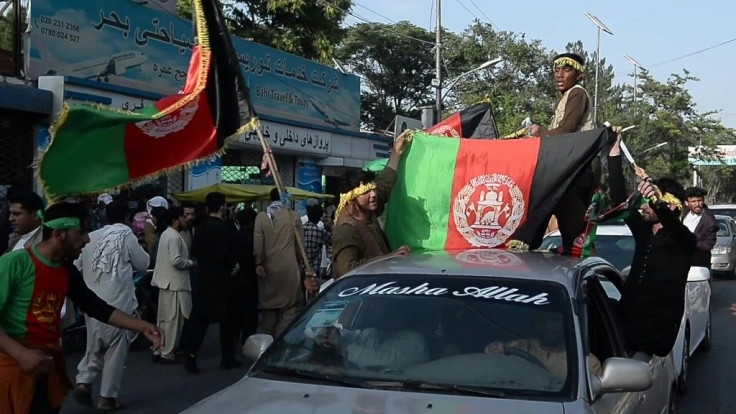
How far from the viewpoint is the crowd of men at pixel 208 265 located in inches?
165

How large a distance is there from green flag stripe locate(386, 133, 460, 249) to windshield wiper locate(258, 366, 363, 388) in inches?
91.1

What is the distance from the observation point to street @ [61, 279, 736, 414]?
7.71m

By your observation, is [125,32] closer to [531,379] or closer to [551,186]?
[551,186]

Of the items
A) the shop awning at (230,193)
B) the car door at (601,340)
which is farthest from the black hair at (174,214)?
the shop awning at (230,193)

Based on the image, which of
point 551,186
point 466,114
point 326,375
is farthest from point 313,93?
point 326,375

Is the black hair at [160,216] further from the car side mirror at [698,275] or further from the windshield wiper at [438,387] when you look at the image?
the windshield wiper at [438,387]

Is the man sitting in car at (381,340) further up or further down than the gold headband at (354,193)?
further down

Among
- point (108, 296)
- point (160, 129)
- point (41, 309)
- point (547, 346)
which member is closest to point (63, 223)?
point (41, 309)

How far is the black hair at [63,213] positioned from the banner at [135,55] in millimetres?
9768

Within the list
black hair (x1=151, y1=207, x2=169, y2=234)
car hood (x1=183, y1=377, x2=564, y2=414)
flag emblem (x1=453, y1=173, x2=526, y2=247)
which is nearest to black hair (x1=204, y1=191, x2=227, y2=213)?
black hair (x1=151, y1=207, x2=169, y2=234)

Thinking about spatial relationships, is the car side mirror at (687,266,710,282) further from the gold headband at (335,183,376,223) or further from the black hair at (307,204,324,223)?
the black hair at (307,204,324,223)

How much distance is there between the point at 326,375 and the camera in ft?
13.1

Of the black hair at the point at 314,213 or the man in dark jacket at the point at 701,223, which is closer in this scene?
the black hair at the point at 314,213

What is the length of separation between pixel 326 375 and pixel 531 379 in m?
0.90
